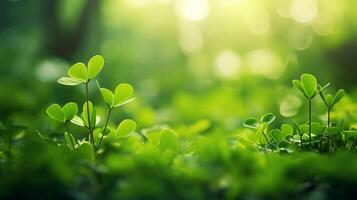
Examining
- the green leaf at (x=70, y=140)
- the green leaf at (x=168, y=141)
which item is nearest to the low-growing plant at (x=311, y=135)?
the green leaf at (x=168, y=141)

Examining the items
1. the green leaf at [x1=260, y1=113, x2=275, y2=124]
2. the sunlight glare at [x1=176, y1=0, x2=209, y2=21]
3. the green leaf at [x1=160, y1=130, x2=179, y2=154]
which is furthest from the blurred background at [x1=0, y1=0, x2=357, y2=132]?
the green leaf at [x1=160, y1=130, x2=179, y2=154]

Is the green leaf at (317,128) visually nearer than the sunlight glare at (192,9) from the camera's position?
Yes

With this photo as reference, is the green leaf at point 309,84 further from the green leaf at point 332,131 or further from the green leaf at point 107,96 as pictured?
the green leaf at point 107,96

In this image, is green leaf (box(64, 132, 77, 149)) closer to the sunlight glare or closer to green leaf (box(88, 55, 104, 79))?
green leaf (box(88, 55, 104, 79))

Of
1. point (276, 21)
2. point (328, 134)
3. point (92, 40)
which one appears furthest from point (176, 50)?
point (328, 134)

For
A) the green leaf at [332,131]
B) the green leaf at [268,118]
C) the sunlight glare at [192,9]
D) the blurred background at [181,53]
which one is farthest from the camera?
the sunlight glare at [192,9]

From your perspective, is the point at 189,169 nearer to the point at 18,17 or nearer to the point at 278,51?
the point at 278,51
